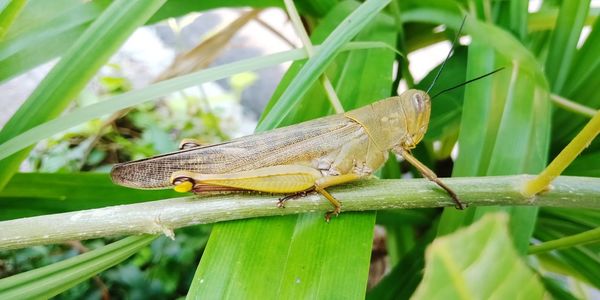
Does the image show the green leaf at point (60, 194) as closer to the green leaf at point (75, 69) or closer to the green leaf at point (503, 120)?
the green leaf at point (75, 69)

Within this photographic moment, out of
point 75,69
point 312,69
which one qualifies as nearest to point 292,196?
point 312,69

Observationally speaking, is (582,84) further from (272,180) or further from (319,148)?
(272,180)

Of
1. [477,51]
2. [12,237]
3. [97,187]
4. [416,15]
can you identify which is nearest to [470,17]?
[477,51]

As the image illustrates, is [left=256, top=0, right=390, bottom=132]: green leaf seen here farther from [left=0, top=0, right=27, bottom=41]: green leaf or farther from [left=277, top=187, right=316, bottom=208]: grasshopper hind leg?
[left=0, top=0, right=27, bottom=41]: green leaf

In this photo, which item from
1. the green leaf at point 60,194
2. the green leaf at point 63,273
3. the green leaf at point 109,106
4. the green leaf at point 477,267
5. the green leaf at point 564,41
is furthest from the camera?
the green leaf at point 564,41

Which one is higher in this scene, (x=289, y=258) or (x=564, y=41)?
(x=564, y=41)

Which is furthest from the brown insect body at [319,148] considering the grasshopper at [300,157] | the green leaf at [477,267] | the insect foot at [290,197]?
the green leaf at [477,267]
